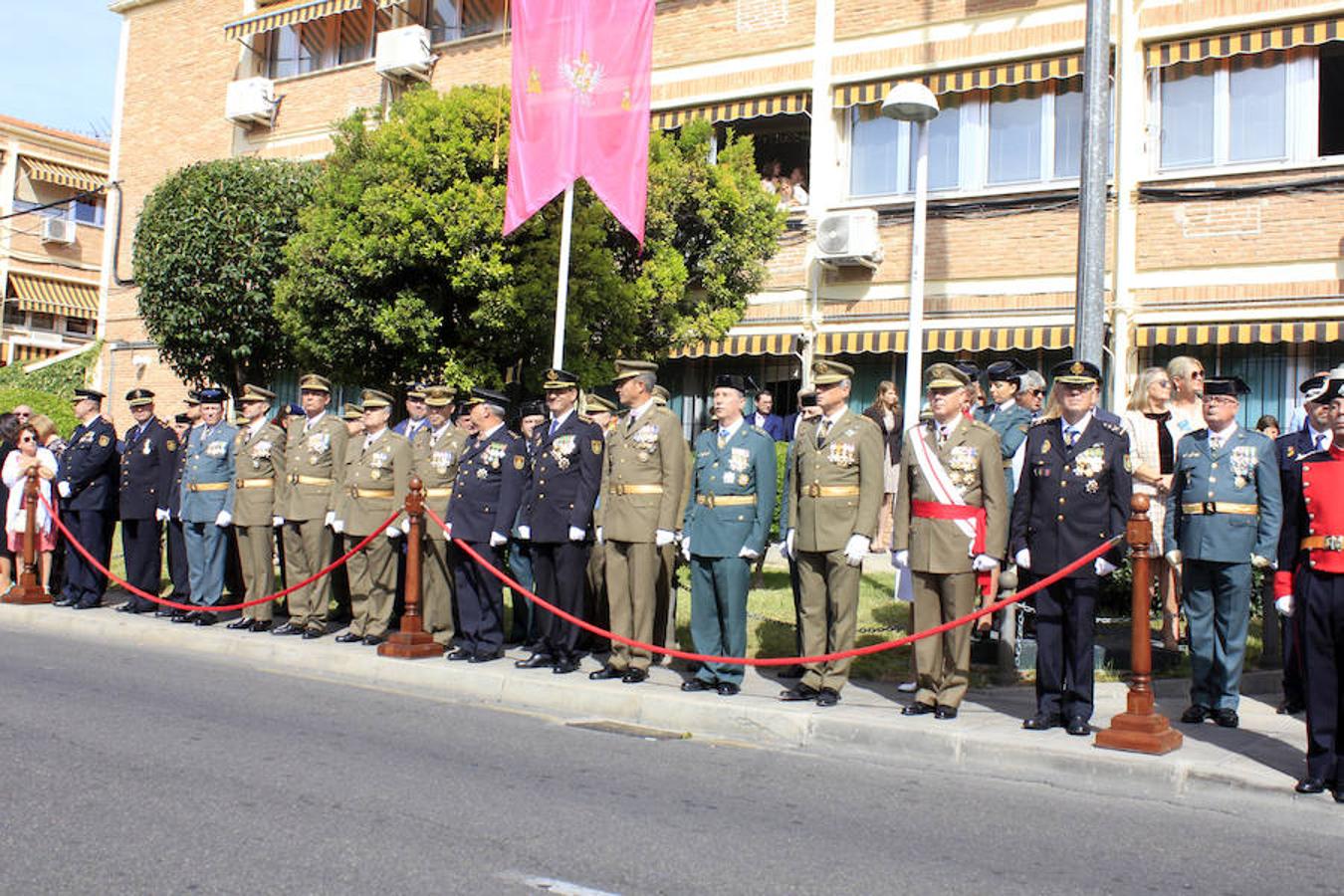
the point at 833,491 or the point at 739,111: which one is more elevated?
the point at 739,111

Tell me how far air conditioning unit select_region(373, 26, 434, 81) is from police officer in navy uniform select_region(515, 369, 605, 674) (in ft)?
44.1

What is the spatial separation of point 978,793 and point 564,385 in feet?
14.5

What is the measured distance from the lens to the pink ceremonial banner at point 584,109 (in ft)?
40.0

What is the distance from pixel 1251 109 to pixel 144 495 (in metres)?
12.8

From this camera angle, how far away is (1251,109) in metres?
14.7

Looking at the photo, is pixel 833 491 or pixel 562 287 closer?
pixel 833 491

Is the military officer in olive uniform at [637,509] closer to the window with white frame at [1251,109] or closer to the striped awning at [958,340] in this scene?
the striped awning at [958,340]

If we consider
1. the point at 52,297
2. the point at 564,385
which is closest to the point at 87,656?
the point at 564,385

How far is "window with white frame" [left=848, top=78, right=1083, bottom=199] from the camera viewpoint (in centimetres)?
1577

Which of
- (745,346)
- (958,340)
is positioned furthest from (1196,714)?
(745,346)

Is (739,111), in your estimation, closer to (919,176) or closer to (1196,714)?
(919,176)

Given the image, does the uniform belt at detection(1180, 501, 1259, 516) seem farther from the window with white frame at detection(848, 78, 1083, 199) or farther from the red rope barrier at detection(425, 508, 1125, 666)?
the window with white frame at detection(848, 78, 1083, 199)

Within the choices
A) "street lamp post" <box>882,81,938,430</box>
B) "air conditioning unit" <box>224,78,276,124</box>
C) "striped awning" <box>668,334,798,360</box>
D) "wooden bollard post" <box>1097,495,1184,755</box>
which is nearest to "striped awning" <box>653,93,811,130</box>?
"striped awning" <box>668,334,798,360</box>

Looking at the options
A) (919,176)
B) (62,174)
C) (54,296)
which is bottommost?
(919,176)
